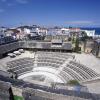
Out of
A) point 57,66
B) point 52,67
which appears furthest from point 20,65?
point 57,66

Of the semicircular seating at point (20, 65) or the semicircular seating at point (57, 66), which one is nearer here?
the semicircular seating at point (57, 66)

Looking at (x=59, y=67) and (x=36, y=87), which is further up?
(x=36, y=87)

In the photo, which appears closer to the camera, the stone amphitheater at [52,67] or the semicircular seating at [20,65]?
the stone amphitheater at [52,67]

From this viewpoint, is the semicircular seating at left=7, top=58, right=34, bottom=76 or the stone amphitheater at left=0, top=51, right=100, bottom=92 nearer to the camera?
the stone amphitheater at left=0, top=51, right=100, bottom=92

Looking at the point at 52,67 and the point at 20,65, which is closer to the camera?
the point at 20,65

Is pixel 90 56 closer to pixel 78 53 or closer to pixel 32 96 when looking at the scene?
pixel 78 53

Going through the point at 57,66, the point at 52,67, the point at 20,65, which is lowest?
the point at 52,67

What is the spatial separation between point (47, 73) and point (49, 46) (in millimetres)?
11711

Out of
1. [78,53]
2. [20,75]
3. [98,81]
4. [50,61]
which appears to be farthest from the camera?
[78,53]

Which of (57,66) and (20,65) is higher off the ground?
(20,65)

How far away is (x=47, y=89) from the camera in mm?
14602

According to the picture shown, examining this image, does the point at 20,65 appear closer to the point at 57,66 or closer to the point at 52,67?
the point at 52,67

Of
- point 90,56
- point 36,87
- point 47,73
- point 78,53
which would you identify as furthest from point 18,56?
point 36,87

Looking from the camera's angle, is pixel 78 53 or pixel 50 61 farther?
pixel 78 53
